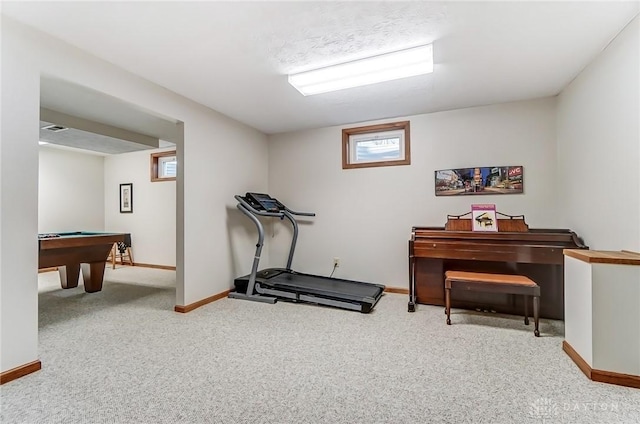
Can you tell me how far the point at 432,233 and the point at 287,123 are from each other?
2493mm

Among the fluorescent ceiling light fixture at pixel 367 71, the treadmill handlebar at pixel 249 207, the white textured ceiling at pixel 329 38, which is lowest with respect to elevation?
the treadmill handlebar at pixel 249 207

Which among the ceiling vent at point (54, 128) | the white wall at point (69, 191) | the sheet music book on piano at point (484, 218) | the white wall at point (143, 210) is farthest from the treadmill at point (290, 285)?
the white wall at point (69, 191)

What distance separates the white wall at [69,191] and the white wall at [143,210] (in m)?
0.18

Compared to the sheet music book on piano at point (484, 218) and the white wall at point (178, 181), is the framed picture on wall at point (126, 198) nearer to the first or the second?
the white wall at point (178, 181)

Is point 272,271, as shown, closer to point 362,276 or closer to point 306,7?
point 362,276

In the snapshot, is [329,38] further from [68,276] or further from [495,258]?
[68,276]

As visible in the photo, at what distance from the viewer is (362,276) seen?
4.20 m

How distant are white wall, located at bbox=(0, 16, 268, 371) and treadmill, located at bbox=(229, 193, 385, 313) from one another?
0.34m

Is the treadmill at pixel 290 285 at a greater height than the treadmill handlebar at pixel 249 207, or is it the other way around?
the treadmill handlebar at pixel 249 207

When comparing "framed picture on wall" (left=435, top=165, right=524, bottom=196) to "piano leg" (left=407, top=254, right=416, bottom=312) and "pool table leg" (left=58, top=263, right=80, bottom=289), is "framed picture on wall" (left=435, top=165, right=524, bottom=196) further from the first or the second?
"pool table leg" (left=58, top=263, right=80, bottom=289)

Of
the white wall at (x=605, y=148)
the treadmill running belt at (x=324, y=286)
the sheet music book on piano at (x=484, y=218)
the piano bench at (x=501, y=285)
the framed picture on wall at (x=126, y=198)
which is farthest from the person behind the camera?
the framed picture on wall at (x=126, y=198)

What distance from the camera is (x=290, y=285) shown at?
367 cm

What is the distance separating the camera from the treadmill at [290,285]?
338 cm

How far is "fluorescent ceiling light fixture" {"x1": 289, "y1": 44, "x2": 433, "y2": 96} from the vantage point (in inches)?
94.7
